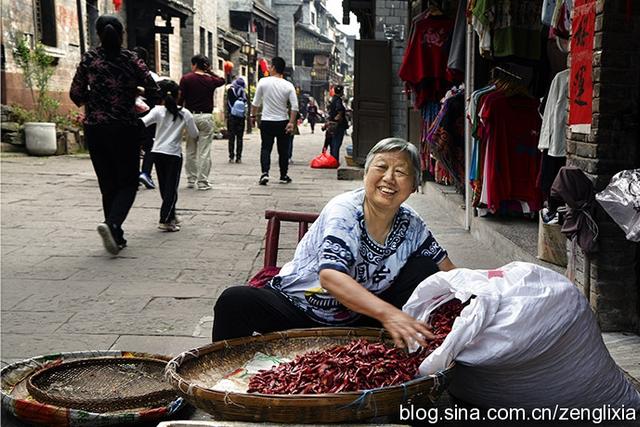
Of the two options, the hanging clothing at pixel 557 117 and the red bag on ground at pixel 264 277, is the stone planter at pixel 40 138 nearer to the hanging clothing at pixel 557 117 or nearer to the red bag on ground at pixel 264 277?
the hanging clothing at pixel 557 117

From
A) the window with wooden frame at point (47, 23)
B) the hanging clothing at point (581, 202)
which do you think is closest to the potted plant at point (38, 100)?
the window with wooden frame at point (47, 23)

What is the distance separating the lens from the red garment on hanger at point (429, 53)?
912cm

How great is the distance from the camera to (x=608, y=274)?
4078 millimetres

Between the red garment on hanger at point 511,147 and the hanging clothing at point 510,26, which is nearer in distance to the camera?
the hanging clothing at point 510,26

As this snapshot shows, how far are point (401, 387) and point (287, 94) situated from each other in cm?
971

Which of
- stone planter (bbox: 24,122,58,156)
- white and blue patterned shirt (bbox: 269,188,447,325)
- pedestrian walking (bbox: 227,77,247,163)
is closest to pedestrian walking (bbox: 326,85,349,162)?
pedestrian walking (bbox: 227,77,247,163)

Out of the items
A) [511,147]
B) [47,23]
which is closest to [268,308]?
[511,147]

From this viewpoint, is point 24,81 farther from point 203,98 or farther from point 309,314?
point 309,314

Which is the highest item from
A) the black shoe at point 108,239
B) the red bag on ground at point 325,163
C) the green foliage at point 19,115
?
the green foliage at point 19,115

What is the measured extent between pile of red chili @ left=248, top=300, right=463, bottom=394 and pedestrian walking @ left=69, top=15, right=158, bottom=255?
3940 mm

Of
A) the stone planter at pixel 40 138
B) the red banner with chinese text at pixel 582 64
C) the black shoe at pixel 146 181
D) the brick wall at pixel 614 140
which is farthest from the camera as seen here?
the stone planter at pixel 40 138

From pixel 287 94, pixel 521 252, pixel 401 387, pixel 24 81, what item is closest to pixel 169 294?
pixel 521 252

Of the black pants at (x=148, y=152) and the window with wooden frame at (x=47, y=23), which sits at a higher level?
the window with wooden frame at (x=47, y=23)

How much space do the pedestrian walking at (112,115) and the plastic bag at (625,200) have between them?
3.96m
